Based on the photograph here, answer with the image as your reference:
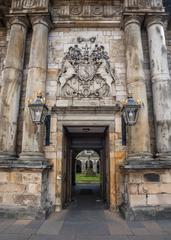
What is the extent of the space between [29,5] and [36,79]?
2993 millimetres

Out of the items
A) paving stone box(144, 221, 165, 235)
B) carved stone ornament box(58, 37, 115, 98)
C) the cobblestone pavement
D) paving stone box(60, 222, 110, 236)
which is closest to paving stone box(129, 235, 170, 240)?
the cobblestone pavement

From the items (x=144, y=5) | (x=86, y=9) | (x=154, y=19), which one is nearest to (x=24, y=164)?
(x=86, y=9)

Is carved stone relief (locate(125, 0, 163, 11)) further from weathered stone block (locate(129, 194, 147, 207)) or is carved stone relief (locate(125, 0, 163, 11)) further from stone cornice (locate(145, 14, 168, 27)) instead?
weathered stone block (locate(129, 194, 147, 207))

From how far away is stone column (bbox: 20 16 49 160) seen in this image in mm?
7094

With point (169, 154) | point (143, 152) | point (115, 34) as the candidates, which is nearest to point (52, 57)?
point (115, 34)

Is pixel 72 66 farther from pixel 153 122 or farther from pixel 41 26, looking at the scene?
pixel 153 122

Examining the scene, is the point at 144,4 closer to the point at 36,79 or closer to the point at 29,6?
the point at 29,6

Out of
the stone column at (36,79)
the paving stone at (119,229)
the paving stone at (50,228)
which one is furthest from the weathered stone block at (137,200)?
the stone column at (36,79)

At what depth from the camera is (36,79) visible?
7668 mm

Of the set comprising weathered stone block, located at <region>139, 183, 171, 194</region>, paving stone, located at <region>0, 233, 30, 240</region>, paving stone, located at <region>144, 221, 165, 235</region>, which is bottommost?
paving stone, located at <region>144, 221, 165, 235</region>

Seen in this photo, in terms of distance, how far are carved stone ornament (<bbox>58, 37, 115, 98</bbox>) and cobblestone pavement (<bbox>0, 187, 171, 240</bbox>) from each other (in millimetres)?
4013

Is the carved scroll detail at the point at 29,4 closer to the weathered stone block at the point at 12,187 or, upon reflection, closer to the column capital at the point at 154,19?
the column capital at the point at 154,19

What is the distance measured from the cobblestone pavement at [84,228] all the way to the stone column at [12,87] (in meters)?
2.36

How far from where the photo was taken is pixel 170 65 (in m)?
8.77
